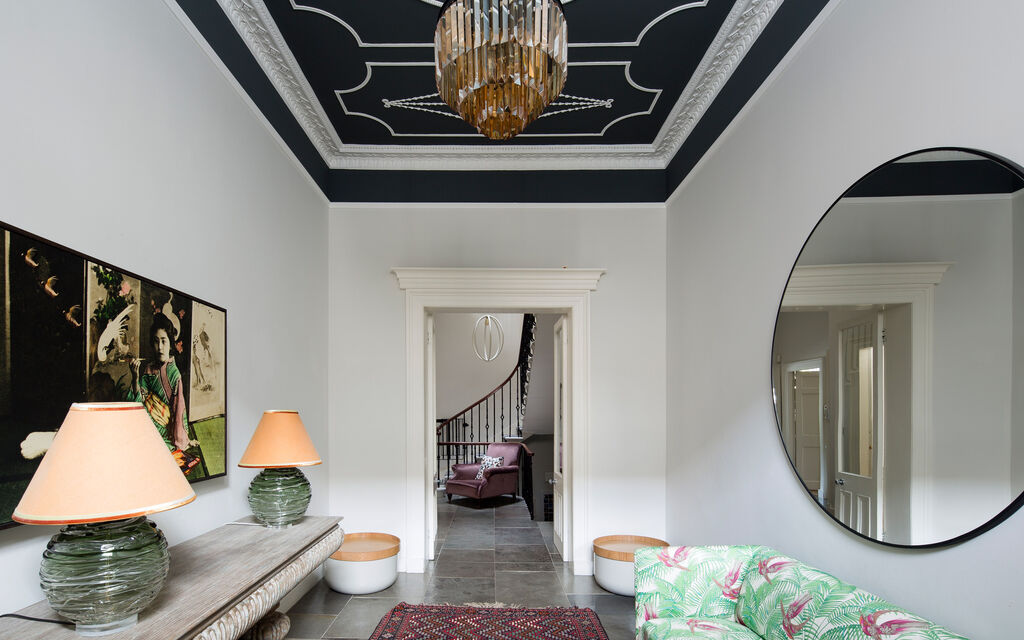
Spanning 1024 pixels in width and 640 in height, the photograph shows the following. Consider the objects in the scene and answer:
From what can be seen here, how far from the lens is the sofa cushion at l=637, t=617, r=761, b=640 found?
2500mm

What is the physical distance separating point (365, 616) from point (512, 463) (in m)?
4.55

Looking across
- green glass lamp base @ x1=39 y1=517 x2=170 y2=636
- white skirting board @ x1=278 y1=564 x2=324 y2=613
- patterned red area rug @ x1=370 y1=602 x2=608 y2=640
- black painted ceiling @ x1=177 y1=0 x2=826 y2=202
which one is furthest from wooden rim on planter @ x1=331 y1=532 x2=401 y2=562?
green glass lamp base @ x1=39 y1=517 x2=170 y2=636

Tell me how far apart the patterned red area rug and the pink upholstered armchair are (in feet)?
12.4

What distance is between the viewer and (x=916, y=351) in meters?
2.00

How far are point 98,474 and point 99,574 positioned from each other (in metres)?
0.27

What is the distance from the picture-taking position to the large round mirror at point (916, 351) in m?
1.69

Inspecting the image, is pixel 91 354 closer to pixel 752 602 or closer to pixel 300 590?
pixel 752 602

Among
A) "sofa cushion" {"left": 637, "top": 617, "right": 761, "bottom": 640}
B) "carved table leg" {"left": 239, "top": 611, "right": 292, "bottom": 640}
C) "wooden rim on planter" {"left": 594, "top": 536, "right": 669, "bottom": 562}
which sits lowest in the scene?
"wooden rim on planter" {"left": 594, "top": 536, "right": 669, "bottom": 562}

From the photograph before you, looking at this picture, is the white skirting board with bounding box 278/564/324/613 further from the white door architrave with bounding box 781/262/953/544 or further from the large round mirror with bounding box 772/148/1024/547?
the white door architrave with bounding box 781/262/953/544

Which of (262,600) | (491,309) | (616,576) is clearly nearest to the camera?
(262,600)

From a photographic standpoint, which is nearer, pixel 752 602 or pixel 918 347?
pixel 918 347

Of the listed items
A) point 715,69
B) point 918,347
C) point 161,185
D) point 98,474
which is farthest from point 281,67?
point 918,347

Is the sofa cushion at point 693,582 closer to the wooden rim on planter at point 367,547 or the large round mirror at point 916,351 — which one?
the large round mirror at point 916,351

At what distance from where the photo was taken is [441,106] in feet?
14.3
